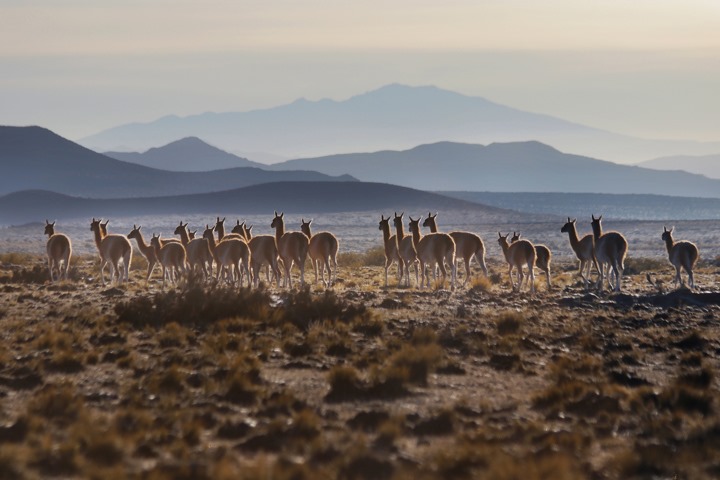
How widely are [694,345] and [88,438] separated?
9848 mm

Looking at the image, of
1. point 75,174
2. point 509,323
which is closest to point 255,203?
point 75,174

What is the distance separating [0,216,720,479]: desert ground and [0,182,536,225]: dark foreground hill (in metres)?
102

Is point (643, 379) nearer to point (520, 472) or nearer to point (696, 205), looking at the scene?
point (520, 472)

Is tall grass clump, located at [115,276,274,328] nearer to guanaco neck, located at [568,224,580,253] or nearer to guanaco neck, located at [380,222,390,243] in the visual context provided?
guanaco neck, located at [380,222,390,243]

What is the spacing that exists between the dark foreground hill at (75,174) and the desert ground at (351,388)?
142978mm

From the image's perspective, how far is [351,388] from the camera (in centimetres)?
1184

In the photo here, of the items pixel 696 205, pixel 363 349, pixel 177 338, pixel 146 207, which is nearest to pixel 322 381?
pixel 363 349

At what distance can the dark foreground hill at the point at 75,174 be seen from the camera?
536 ft

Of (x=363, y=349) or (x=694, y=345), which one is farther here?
(x=694, y=345)

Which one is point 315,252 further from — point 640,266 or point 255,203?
point 255,203

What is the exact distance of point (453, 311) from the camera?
19328mm

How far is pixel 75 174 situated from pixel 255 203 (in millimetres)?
51874

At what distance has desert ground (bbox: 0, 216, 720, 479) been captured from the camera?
29.2 feet

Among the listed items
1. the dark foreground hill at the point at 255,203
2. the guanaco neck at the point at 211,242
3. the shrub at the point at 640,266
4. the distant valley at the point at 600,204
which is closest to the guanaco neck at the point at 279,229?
the guanaco neck at the point at 211,242
